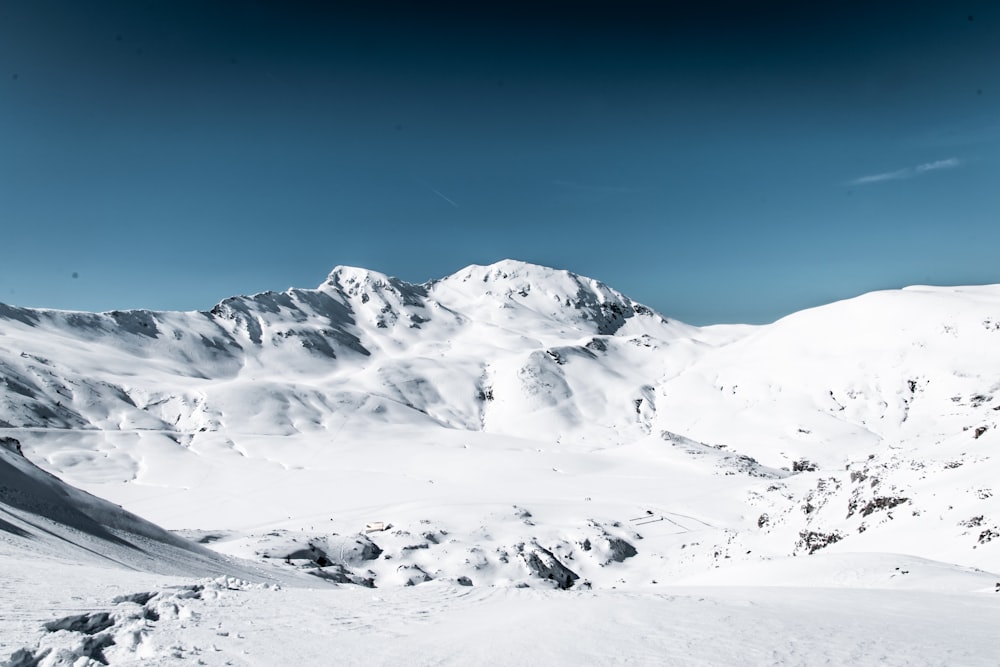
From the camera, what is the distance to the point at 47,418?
330 ft

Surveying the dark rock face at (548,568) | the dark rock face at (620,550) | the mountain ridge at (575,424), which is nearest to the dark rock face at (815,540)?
the mountain ridge at (575,424)

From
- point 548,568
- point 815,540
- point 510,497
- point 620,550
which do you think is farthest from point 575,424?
point 815,540

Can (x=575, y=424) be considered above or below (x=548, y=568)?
above

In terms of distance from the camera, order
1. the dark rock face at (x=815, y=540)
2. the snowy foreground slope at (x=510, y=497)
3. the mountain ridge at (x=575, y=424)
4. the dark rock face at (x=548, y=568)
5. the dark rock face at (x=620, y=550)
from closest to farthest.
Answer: the snowy foreground slope at (x=510, y=497), the dark rock face at (x=815, y=540), the mountain ridge at (x=575, y=424), the dark rock face at (x=548, y=568), the dark rock face at (x=620, y=550)

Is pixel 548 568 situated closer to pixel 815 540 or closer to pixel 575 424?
pixel 815 540

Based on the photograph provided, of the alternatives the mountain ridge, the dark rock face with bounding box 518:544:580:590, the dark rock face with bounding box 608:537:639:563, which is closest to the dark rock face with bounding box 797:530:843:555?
the mountain ridge

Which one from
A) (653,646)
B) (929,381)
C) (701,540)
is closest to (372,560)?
(701,540)

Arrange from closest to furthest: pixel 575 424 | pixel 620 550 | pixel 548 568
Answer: pixel 548 568
pixel 620 550
pixel 575 424

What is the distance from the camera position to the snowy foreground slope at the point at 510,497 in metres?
9.82

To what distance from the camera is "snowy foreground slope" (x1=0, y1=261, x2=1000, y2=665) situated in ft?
32.2

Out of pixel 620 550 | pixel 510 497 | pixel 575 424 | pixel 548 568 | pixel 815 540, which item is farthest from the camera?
pixel 575 424

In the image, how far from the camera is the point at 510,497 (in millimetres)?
60812

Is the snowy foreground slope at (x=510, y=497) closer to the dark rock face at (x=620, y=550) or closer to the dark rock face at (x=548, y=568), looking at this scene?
the dark rock face at (x=620, y=550)

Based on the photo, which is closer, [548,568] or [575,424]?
[548,568]
